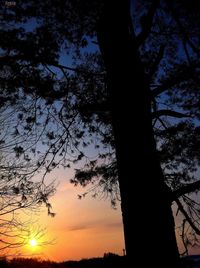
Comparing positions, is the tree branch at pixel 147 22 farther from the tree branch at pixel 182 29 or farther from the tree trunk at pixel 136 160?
the tree branch at pixel 182 29

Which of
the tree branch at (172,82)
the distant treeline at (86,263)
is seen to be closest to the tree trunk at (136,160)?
the tree branch at (172,82)

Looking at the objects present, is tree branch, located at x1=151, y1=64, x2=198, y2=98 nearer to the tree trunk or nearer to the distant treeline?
the tree trunk

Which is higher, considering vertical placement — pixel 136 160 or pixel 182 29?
pixel 182 29

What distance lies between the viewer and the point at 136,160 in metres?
4.19

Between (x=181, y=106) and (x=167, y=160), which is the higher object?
(x=181, y=106)

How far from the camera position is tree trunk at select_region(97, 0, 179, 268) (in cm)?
381

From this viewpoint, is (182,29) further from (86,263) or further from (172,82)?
(86,263)

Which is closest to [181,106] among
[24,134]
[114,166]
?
[114,166]

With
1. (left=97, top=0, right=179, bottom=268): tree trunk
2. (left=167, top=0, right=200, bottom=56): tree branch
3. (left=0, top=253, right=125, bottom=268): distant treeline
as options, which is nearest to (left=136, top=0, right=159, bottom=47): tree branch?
(left=97, top=0, right=179, bottom=268): tree trunk

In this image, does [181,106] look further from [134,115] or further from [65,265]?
[65,265]

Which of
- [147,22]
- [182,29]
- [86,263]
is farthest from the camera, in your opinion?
[86,263]

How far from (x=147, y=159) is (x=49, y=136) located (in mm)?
4720

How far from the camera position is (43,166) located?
797 centimetres

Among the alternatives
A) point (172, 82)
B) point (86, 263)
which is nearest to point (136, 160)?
point (172, 82)
